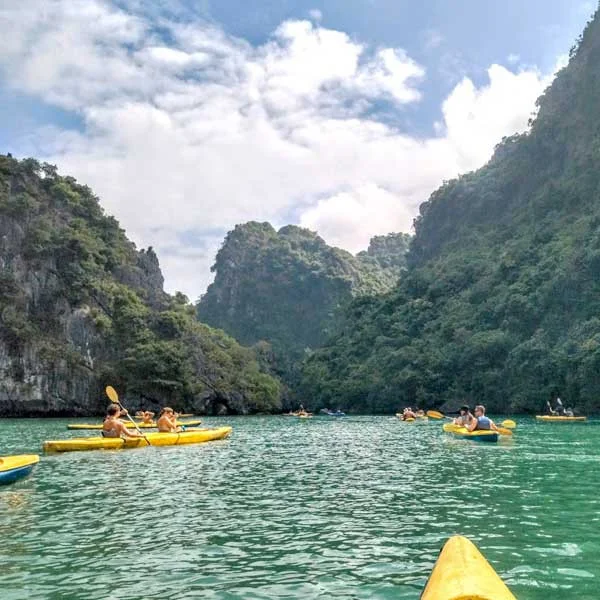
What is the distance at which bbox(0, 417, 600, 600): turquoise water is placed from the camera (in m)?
5.53

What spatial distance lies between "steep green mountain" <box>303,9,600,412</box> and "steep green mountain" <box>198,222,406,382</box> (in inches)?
1015

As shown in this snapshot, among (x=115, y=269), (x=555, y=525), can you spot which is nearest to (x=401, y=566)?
(x=555, y=525)

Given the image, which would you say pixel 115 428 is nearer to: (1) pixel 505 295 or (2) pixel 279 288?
(1) pixel 505 295

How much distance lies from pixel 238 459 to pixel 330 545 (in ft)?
28.1

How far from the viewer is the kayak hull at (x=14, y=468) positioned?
35.2 feet

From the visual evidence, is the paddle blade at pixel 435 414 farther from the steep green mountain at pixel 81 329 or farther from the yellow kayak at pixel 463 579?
the yellow kayak at pixel 463 579

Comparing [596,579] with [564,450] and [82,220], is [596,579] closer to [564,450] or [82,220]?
[564,450]

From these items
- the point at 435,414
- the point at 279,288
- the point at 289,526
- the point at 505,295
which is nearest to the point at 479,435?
the point at 289,526

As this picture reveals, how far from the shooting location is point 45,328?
1903 inches

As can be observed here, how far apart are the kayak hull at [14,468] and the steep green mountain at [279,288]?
284ft

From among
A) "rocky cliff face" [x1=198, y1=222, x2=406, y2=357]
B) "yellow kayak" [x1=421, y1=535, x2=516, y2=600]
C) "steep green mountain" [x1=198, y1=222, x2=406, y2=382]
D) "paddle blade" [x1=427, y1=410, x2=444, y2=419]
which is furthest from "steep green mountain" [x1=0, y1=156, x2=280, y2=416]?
"yellow kayak" [x1=421, y1=535, x2=516, y2=600]

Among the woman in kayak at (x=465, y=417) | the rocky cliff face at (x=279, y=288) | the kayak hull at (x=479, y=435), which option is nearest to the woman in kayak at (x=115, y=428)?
the kayak hull at (x=479, y=435)

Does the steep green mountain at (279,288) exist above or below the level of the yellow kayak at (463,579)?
above

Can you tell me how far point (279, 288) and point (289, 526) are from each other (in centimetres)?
9701
